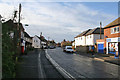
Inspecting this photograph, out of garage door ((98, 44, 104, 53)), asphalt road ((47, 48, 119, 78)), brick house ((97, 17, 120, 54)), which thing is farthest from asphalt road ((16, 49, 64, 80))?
garage door ((98, 44, 104, 53))

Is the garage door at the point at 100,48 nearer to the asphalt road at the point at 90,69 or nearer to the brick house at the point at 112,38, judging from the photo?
the brick house at the point at 112,38

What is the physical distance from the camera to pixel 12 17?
569 centimetres

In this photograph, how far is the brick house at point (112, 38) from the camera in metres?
25.8

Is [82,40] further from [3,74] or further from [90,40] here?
[3,74]

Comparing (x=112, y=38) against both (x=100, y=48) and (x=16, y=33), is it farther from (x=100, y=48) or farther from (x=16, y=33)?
(x=16, y=33)

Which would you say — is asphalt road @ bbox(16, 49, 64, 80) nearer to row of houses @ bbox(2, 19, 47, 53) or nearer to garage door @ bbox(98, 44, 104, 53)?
row of houses @ bbox(2, 19, 47, 53)

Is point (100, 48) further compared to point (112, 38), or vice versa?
point (100, 48)

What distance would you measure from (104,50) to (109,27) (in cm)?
515

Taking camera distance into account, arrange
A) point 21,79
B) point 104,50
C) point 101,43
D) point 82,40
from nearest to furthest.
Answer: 1. point 21,79
2. point 104,50
3. point 101,43
4. point 82,40

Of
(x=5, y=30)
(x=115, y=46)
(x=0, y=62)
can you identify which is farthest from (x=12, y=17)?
(x=115, y=46)

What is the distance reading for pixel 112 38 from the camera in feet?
88.7

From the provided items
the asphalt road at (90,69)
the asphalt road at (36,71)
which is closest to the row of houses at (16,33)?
the asphalt road at (36,71)

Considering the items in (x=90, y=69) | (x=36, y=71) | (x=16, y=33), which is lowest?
(x=90, y=69)

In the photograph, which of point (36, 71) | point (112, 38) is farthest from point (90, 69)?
point (112, 38)
